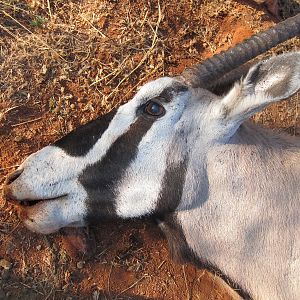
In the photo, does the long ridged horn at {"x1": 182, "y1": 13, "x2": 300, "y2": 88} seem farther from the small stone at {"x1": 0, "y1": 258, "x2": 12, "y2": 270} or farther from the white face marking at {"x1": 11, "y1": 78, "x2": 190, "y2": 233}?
the small stone at {"x1": 0, "y1": 258, "x2": 12, "y2": 270}

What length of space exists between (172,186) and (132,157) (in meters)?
0.30

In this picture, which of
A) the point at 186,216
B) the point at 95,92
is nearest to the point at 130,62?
the point at 95,92

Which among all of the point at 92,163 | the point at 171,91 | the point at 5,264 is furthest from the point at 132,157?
the point at 5,264

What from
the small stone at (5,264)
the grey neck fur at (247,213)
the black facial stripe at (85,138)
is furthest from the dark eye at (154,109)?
the small stone at (5,264)

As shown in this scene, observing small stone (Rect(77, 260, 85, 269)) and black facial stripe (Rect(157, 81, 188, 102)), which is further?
small stone (Rect(77, 260, 85, 269))

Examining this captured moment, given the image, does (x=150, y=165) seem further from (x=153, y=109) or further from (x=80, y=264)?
(x=80, y=264)

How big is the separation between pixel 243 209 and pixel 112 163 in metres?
0.84

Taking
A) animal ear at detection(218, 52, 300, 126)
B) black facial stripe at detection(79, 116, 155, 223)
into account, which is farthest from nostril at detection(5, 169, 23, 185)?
animal ear at detection(218, 52, 300, 126)

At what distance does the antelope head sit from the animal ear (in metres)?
0.04

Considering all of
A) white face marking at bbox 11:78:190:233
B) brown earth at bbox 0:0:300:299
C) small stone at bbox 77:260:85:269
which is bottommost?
small stone at bbox 77:260:85:269

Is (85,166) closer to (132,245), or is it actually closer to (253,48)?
(253,48)

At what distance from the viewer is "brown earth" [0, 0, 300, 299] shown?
4.23 meters

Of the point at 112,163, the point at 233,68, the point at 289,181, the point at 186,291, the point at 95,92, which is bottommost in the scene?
the point at 186,291

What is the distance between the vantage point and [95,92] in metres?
4.65
